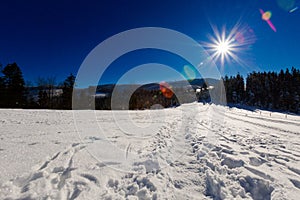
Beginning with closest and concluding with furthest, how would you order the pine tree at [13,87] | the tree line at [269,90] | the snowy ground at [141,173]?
the snowy ground at [141,173], the pine tree at [13,87], the tree line at [269,90]

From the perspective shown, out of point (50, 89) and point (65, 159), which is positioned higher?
point (50, 89)

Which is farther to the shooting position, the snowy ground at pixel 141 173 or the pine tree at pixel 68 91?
the pine tree at pixel 68 91

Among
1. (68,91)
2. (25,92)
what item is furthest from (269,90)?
(25,92)

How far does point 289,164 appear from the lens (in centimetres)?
401

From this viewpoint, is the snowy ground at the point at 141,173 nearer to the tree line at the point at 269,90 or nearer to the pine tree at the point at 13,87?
the pine tree at the point at 13,87

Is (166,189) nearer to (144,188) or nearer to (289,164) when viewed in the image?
(144,188)

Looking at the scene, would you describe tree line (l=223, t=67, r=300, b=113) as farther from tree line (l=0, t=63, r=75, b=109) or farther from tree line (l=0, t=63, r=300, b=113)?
tree line (l=0, t=63, r=75, b=109)

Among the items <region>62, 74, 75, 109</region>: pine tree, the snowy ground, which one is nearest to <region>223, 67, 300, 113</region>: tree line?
the snowy ground

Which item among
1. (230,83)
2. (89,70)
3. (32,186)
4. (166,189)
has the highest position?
(230,83)

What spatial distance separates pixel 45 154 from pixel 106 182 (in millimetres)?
2236

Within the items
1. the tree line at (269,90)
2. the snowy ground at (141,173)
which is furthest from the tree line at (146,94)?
the snowy ground at (141,173)

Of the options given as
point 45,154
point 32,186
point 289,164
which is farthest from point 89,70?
point 289,164

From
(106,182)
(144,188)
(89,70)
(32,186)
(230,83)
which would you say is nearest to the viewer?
(32,186)

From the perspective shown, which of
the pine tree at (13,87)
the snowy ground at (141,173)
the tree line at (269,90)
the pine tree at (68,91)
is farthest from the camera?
the tree line at (269,90)
